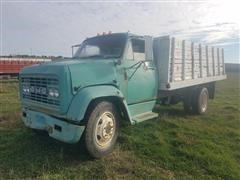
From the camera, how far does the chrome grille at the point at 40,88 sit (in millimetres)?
4145

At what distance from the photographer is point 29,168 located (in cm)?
404

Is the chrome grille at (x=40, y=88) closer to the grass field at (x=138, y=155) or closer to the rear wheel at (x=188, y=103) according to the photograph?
the grass field at (x=138, y=155)

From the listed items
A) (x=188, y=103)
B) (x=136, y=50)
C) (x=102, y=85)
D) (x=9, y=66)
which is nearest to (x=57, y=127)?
(x=102, y=85)

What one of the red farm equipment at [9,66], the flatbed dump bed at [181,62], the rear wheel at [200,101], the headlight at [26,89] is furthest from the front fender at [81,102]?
the red farm equipment at [9,66]

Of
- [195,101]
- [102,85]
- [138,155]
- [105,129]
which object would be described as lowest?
[138,155]

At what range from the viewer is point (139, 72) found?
18.2ft

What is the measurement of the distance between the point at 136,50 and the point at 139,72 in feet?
1.68

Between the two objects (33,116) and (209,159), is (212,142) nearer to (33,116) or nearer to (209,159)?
(209,159)

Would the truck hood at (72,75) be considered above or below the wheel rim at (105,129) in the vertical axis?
above

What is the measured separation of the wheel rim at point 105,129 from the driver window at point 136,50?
147 centimetres

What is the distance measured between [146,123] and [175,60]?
1.84 meters

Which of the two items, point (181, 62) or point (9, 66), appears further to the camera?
point (9, 66)

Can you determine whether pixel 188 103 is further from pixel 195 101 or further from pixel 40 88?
pixel 40 88

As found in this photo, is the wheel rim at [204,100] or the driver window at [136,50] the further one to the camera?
the wheel rim at [204,100]
